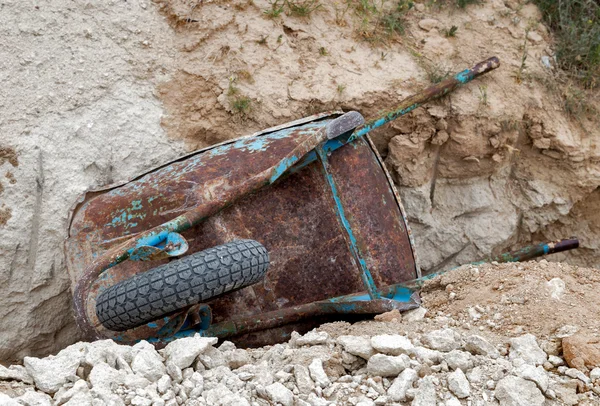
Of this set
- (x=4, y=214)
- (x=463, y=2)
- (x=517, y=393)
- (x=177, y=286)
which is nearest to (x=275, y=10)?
(x=463, y=2)

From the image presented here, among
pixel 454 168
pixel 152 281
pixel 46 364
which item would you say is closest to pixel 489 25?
pixel 454 168

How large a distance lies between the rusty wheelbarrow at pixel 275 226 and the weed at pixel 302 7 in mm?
987

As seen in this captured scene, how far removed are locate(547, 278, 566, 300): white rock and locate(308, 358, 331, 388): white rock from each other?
1.17 meters

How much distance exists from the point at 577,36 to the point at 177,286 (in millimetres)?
3420

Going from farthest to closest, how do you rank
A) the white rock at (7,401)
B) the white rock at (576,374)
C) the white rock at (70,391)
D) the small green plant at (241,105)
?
1. the small green plant at (241,105)
2. the white rock at (576,374)
3. the white rock at (70,391)
4. the white rock at (7,401)

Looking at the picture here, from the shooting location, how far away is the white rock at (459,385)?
7.66ft

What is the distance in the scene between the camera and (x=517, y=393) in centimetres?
231

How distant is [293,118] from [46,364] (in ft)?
7.03

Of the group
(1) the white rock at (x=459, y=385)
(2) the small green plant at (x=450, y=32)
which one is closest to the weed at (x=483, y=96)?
(2) the small green plant at (x=450, y=32)

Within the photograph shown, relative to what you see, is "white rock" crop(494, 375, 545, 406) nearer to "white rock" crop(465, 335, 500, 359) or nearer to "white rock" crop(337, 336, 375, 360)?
"white rock" crop(465, 335, 500, 359)

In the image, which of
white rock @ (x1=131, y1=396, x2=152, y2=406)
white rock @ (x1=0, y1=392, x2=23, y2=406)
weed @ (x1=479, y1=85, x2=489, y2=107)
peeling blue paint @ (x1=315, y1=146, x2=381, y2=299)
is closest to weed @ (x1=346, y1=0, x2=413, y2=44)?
weed @ (x1=479, y1=85, x2=489, y2=107)

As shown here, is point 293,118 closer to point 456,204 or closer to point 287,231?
point 287,231

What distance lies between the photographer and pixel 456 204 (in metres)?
4.65

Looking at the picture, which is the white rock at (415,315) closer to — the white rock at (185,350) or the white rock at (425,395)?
the white rock at (425,395)
